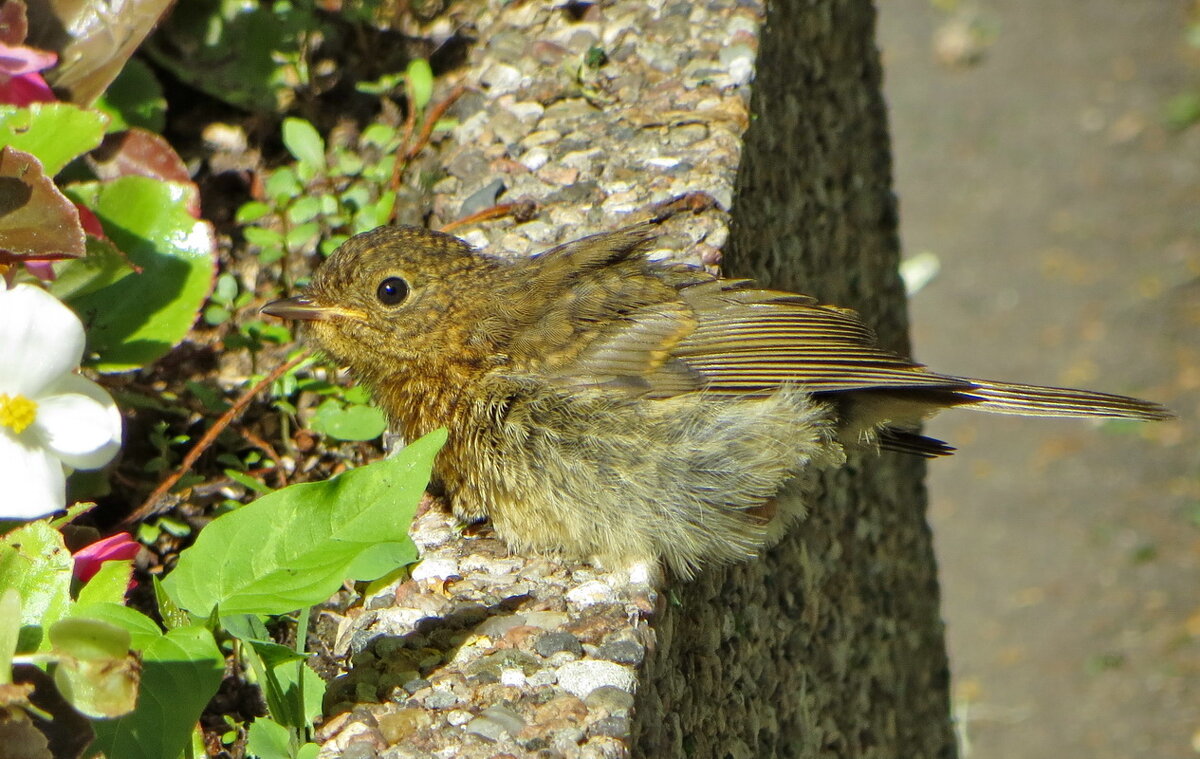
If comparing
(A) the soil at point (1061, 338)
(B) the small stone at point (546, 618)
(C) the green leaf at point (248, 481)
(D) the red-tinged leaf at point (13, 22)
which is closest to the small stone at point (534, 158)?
(C) the green leaf at point (248, 481)

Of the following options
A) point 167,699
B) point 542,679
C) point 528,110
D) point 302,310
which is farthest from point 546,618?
point 528,110

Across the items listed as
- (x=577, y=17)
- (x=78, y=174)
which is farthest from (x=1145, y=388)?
(x=78, y=174)

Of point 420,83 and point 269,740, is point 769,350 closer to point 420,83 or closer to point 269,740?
point 420,83

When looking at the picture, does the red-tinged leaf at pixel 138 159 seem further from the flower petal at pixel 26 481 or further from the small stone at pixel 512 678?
the small stone at pixel 512 678

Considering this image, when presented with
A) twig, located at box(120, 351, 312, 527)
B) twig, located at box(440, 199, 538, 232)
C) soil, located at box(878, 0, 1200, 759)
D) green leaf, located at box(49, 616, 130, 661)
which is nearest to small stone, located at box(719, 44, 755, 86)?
twig, located at box(440, 199, 538, 232)

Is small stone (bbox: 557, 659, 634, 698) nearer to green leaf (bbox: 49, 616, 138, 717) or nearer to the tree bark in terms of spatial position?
the tree bark
